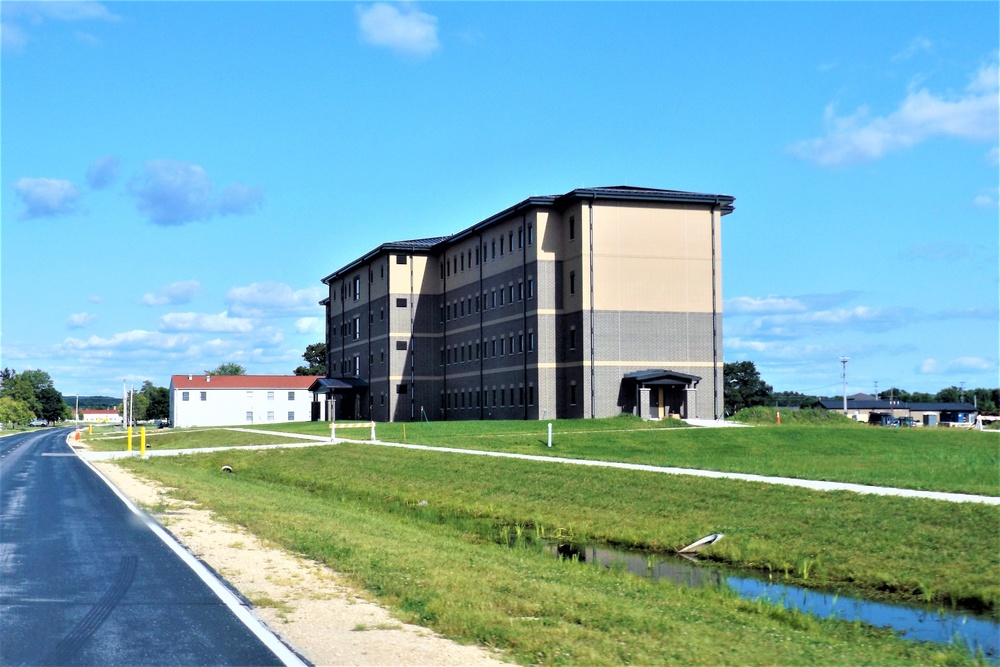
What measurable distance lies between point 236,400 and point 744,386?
66953 millimetres

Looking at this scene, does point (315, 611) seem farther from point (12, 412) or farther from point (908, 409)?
point (12, 412)

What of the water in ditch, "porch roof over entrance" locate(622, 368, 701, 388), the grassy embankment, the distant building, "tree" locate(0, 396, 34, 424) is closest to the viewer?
the grassy embankment

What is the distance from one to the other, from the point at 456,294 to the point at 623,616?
69566 millimetres

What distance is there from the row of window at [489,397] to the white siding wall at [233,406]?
44.3m

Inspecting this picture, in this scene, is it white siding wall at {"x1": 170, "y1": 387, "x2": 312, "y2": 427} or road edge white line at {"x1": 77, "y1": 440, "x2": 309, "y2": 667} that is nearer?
road edge white line at {"x1": 77, "y1": 440, "x2": 309, "y2": 667}

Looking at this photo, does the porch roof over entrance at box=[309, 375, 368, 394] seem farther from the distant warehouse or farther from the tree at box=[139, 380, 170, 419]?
the tree at box=[139, 380, 170, 419]

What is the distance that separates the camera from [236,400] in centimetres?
12131

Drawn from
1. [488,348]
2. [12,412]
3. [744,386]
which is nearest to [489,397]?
[488,348]

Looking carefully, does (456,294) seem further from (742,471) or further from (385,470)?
(742,471)

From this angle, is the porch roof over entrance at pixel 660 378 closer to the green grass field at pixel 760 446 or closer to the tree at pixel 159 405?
the green grass field at pixel 760 446

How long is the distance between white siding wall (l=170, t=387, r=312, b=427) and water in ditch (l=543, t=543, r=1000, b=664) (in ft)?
345

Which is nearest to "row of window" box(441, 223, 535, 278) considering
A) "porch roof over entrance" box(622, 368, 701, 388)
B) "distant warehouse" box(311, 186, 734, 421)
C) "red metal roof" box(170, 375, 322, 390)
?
"distant warehouse" box(311, 186, 734, 421)

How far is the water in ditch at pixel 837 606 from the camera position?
38.2 feet

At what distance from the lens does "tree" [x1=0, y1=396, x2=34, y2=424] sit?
530 ft
